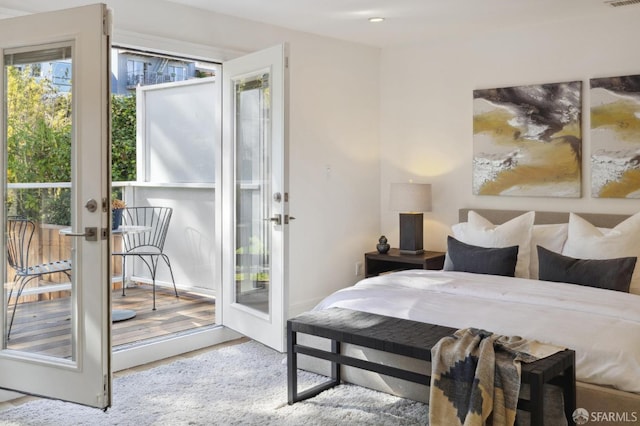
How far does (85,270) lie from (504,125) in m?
3.53

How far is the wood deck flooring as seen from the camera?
11.3 ft

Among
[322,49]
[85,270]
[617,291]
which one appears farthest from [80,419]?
[322,49]

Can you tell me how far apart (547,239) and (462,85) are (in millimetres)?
1605

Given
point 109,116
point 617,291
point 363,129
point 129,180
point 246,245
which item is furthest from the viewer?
point 129,180

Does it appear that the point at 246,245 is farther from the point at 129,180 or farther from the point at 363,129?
the point at 129,180

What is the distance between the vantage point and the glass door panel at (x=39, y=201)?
135 inches

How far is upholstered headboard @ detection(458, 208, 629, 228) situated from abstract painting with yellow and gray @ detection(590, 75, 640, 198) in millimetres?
168

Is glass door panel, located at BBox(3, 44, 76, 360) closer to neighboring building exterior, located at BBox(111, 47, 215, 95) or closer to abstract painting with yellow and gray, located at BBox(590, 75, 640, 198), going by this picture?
neighboring building exterior, located at BBox(111, 47, 215, 95)

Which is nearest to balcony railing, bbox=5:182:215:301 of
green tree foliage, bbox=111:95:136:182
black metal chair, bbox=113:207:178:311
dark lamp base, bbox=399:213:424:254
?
black metal chair, bbox=113:207:178:311

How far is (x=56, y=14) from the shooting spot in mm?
3316

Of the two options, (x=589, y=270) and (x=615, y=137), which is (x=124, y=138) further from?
(x=589, y=270)

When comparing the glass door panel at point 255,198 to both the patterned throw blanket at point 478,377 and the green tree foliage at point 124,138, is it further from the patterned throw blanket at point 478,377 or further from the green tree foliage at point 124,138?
the green tree foliage at point 124,138

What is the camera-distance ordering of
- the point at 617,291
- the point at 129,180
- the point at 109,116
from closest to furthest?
the point at 109,116, the point at 617,291, the point at 129,180

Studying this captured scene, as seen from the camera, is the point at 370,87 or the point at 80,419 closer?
the point at 80,419
